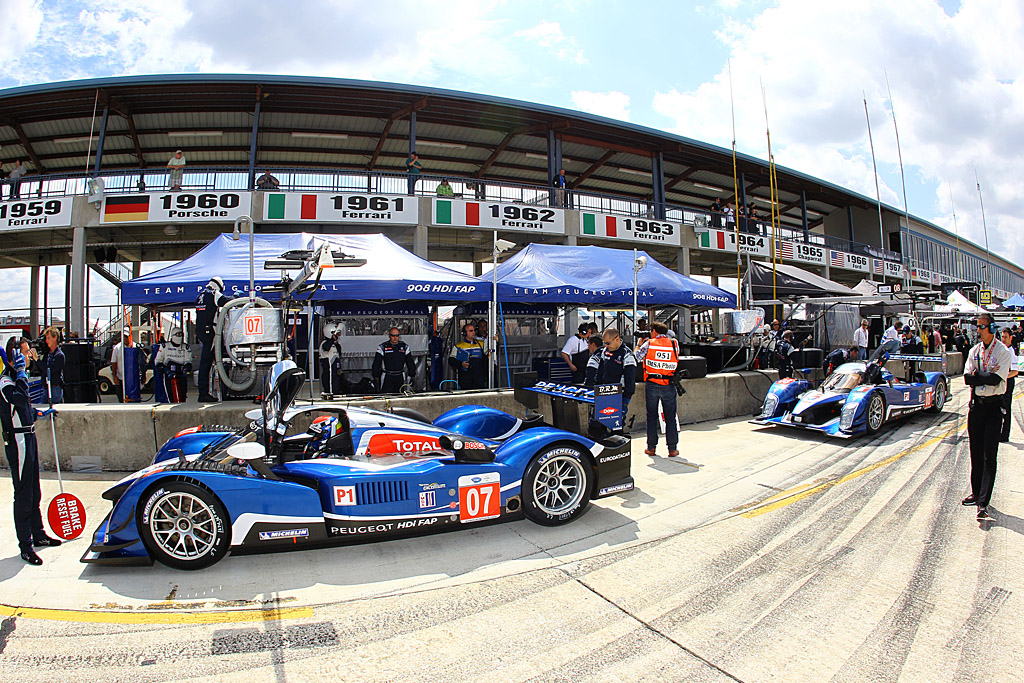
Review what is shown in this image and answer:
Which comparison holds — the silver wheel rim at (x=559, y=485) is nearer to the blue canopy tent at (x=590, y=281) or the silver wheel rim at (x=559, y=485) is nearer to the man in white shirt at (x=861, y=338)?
the blue canopy tent at (x=590, y=281)

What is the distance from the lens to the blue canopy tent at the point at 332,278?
363 inches

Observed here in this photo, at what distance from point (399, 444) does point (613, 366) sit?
10.5 feet

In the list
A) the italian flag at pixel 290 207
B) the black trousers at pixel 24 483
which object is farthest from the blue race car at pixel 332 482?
the italian flag at pixel 290 207

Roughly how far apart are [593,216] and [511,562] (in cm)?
1646

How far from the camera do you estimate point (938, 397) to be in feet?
33.8

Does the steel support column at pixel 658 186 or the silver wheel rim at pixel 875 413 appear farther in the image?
the steel support column at pixel 658 186

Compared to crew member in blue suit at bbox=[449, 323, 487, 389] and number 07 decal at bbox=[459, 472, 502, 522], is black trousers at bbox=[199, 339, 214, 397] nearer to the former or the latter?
crew member in blue suit at bbox=[449, 323, 487, 389]

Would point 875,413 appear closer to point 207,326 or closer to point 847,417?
point 847,417

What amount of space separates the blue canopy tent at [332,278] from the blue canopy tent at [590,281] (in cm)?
99

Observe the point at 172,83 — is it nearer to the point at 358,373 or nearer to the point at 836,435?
the point at 358,373

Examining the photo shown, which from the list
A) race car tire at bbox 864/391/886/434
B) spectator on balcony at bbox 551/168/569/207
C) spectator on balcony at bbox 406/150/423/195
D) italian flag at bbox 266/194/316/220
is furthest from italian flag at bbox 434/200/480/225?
race car tire at bbox 864/391/886/434

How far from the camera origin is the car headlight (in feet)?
26.9

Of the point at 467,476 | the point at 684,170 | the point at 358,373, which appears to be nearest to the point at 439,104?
the point at 358,373

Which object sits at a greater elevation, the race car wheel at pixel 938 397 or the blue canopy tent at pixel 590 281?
the blue canopy tent at pixel 590 281
